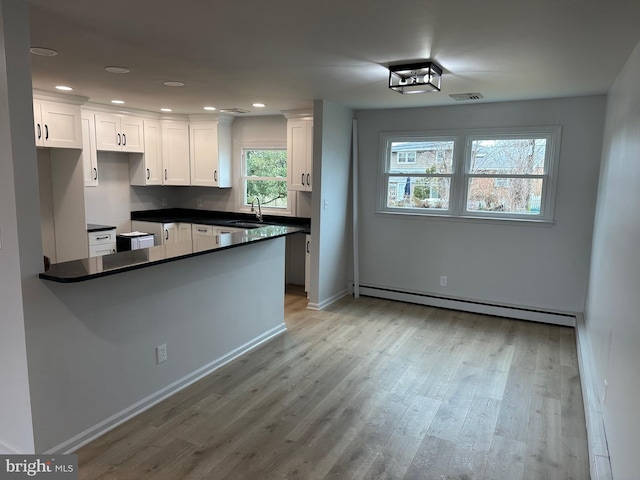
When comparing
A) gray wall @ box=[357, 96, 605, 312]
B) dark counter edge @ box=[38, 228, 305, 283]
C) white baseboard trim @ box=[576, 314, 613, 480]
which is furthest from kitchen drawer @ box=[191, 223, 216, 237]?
white baseboard trim @ box=[576, 314, 613, 480]

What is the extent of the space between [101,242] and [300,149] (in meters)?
2.62

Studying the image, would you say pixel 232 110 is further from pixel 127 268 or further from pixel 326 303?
pixel 127 268

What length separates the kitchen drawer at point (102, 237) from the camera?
5004mm

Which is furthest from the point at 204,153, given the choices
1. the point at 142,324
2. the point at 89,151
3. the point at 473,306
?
the point at 473,306

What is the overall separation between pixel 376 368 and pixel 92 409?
2060 millimetres

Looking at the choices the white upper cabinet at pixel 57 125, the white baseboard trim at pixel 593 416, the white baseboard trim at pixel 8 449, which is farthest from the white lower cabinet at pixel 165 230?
the white baseboard trim at pixel 593 416

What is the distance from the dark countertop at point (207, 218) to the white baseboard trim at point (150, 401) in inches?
87.2

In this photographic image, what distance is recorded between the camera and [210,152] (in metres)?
6.01

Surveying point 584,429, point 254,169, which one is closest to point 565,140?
point 584,429

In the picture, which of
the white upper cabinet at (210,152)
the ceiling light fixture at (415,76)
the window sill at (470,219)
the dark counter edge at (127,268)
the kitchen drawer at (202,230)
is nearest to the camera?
the dark counter edge at (127,268)

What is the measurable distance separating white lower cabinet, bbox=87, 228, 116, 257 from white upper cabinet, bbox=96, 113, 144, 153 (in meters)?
1.04

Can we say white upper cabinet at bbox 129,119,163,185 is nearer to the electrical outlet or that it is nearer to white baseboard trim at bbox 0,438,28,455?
the electrical outlet

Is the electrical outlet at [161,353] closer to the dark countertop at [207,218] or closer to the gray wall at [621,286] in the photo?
the gray wall at [621,286]

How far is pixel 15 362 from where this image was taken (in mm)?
2189
